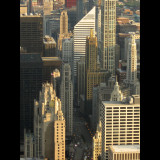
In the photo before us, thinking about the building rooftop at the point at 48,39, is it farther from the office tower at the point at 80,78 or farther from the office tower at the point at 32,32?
the office tower at the point at 80,78

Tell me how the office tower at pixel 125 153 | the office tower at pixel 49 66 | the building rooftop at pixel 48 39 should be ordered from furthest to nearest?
the building rooftop at pixel 48 39 → the office tower at pixel 49 66 → the office tower at pixel 125 153

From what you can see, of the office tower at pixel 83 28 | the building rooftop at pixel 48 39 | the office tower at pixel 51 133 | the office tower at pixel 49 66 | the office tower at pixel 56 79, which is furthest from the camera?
the office tower at pixel 83 28

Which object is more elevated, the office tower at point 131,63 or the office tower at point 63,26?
the office tower at point 63,26

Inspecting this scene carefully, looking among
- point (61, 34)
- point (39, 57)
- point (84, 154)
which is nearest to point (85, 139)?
point (84, 154)

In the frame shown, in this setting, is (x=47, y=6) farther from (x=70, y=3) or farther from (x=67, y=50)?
(x=67, y=50)

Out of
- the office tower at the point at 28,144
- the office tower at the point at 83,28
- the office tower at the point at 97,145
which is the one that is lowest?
the office tower at the point at 28,144

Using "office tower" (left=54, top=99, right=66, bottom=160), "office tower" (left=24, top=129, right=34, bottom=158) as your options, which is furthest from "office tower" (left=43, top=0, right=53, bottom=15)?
"office tower" (left=54, top=99, right=66, bottom=160)

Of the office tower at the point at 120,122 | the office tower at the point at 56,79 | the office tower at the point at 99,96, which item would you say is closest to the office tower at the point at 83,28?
the office tower at the point at 56,79

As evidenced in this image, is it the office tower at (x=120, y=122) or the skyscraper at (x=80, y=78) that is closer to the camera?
the office tower at (x=120, y=122)
